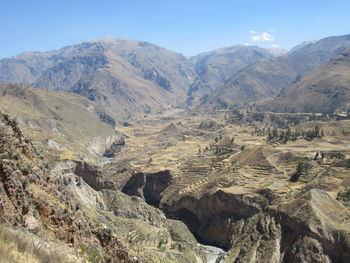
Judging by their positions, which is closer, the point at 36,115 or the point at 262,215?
the point at 262,215

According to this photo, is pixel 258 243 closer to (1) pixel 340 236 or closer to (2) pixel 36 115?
(1) pixel 340 236

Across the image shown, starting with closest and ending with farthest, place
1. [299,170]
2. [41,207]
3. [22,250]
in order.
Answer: [22,250] < [41,207] < [299,170]

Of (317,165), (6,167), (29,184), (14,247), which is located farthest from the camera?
(317,165)

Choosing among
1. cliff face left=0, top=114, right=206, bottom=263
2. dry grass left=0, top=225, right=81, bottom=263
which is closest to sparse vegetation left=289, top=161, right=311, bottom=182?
cliff face left=0, top=114, right=206, bottom=263

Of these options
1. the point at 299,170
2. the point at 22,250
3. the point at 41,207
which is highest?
the point at 22,250

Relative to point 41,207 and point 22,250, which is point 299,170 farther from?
point 22,250

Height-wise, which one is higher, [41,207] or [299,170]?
[41,207]

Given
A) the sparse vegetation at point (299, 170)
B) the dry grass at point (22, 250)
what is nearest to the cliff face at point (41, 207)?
the dry grass at point (22, 250)

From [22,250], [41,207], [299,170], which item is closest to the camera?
[22,250]

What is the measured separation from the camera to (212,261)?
6662 centimetres

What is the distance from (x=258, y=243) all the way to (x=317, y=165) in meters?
38.6

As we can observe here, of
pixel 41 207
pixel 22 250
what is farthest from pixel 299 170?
pixel 22 250

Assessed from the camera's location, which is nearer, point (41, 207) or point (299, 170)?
point (41, 207)

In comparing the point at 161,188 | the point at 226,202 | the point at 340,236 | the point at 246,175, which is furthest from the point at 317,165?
the point at 161,188
